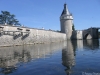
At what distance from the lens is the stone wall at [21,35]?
3281 cm

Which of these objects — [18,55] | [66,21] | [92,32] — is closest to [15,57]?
[18,55]

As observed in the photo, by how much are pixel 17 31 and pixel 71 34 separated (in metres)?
40.4

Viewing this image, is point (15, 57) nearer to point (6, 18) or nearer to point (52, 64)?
point (52, 64)

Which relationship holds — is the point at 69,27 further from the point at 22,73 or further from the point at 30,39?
the point at 22,73

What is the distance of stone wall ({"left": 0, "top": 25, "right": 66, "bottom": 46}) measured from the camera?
32.8 metres

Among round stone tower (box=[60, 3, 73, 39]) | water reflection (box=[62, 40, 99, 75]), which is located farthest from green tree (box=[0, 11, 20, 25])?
water reflection (box=[62, 40, 99, 75])

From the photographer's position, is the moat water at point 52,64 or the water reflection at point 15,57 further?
the water reflection at point 15,57

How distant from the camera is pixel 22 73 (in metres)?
8.78

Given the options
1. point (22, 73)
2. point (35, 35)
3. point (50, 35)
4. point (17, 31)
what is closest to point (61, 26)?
point (50, 35)

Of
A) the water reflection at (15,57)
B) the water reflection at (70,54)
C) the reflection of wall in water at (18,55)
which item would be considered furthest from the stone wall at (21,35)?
the water reflection at (70,54)

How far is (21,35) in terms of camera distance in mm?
37219

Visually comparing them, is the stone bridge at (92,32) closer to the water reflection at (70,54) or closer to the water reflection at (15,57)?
the water reflection at (70,54)

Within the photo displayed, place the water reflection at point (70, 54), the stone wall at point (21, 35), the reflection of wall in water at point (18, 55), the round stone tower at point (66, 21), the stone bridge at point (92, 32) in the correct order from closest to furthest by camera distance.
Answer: the water reflection at point (70, 54)
the reflection of wall in water at point (18, 55)
the stone wall at point (21, 35)
the round stone tower at point (66, 21)
the stone bridge at point (92, 32)

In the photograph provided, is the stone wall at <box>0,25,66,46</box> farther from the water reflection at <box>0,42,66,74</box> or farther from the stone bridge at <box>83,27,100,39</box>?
the stone bridge at <box>83,27,100,39</box>
